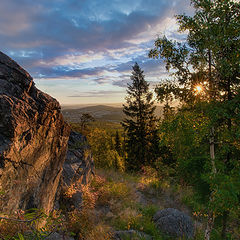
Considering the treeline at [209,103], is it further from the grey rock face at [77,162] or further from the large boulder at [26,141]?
the grey rock face at [77,162]

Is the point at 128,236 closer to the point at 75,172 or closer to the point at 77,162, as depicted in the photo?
the point at 75,172

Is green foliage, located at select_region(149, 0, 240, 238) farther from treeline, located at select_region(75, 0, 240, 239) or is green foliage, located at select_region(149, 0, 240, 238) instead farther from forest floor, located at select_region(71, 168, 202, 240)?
forest floor, located at select_region(71, 168, 202, 240)

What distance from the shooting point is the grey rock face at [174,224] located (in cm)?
702

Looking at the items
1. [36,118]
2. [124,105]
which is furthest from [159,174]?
[36,118]

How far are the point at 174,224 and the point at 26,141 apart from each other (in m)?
6.91

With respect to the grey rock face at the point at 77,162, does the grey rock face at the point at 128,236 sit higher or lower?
lower

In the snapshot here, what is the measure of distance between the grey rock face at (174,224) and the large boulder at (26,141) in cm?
489

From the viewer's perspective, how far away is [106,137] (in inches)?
956

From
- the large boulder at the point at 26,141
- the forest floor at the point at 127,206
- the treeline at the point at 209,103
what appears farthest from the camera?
the forest floor at the point at 127,206

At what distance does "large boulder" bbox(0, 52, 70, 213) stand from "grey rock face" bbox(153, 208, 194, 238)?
4893mm

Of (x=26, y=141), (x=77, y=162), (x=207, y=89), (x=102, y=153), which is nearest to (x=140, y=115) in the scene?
(x=102, y=153)

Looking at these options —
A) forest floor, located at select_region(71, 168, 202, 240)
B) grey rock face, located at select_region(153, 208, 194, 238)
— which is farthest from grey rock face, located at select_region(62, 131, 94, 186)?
grey rock face, located at select_region(153, 208, 194, 238)

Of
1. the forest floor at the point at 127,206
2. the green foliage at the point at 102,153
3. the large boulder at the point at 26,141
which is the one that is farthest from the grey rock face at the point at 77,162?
the green foliage at the point at 102,153

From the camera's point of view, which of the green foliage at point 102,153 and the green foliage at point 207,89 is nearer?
the green foliage at point 207,89
